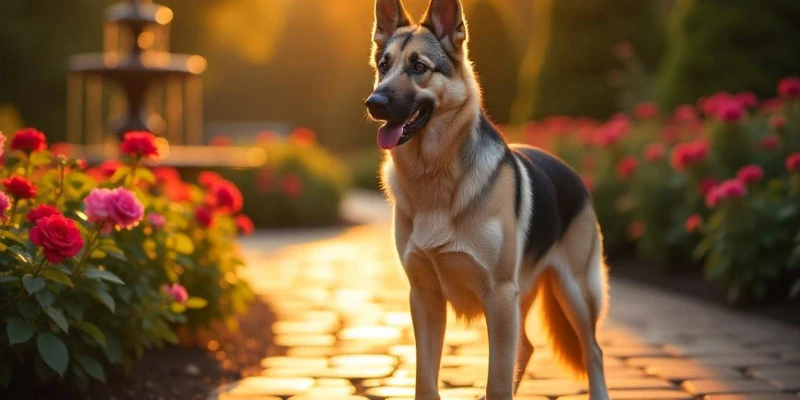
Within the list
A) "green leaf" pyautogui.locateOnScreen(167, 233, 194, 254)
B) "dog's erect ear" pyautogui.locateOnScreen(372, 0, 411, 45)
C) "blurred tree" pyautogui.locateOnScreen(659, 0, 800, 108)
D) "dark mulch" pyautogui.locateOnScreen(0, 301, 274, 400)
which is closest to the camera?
"dog's erect ear" pyautogui.locateOnScreen(372, 0, 411, 45)

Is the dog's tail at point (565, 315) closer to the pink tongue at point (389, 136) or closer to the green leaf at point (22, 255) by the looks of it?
the pink tongue at point (389, 136)

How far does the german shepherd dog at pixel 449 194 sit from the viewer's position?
12.7 ft

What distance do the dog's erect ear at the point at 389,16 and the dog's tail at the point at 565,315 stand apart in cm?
139

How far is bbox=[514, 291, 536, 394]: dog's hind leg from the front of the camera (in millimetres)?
4543

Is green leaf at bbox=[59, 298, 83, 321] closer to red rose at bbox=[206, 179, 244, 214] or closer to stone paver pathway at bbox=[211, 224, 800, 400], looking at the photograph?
stone paver pathway at bbox=[211, 224, 800, 400]

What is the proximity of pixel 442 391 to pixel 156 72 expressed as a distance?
9413 mm

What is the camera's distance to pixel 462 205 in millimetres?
3918

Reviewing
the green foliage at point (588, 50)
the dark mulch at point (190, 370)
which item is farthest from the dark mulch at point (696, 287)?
the green foliage at point (588, 50)

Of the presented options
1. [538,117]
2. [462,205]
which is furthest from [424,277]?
[538,117]

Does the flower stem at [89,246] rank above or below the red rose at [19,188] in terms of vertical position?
below

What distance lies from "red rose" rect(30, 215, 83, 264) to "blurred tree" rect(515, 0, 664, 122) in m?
16.3

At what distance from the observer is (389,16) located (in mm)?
4277

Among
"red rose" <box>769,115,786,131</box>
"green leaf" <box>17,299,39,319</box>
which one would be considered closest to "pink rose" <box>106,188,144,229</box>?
"green leaf" <box>17,299,39,319</box>

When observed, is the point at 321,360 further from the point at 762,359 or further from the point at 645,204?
the point at 645,204
